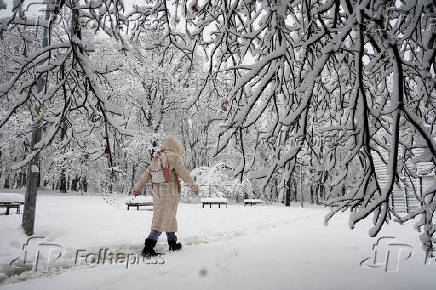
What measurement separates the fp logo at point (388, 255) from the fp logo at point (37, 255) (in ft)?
13.4

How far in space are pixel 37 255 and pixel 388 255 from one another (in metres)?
4.98

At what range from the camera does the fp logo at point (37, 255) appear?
12.2 ft

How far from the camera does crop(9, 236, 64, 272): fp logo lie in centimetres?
371

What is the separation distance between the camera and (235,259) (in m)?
3.67

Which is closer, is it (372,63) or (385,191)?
(385,191)

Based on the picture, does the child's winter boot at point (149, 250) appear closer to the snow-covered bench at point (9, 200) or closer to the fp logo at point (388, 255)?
the fp logo at point (388, 255)

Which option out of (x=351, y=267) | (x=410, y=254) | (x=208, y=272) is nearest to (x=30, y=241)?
(x=208, y=272)

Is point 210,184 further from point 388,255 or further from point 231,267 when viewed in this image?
point 231,267

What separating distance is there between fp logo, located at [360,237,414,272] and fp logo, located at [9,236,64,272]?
4073 millimetres

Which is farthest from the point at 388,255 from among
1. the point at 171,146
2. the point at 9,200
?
the point at 9,200

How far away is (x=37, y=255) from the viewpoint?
4180mm

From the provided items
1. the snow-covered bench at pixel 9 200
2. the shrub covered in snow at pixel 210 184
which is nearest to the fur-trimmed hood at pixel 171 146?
the snow-covered bench at pixel 9 200

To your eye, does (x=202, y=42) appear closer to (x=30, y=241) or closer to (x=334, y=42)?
(x=334, y=42)

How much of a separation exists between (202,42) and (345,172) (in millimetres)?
2063
